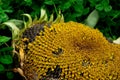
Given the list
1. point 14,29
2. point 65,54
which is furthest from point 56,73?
point 14,29

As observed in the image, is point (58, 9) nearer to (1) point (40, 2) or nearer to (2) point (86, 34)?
(1) point (40, 2)

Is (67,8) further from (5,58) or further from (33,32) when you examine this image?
(5,58)

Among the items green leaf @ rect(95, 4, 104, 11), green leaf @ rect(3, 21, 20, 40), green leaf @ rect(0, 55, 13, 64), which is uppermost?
green leaf @ rect(3, 21, 20, 40)

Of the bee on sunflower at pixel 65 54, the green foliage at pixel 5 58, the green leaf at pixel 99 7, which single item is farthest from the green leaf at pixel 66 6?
the green foliage at pixel 5 58

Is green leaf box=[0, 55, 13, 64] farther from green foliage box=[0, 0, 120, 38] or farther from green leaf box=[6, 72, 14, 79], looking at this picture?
green foliage box=[0, 0, 120, 38]

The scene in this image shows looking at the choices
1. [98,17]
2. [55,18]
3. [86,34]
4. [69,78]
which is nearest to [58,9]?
[55,18]

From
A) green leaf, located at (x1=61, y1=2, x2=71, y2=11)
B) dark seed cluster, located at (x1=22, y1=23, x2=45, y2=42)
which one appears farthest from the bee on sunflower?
green leaf, located at (x1=61, y1=2, x2=71, y2=11)

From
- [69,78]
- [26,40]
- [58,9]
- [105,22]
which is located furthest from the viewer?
[105,22]

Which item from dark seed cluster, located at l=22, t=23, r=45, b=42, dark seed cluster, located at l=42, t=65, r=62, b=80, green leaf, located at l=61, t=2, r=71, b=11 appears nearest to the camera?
dark seed cluster, located at l=42, t=65, r=62, b=80
